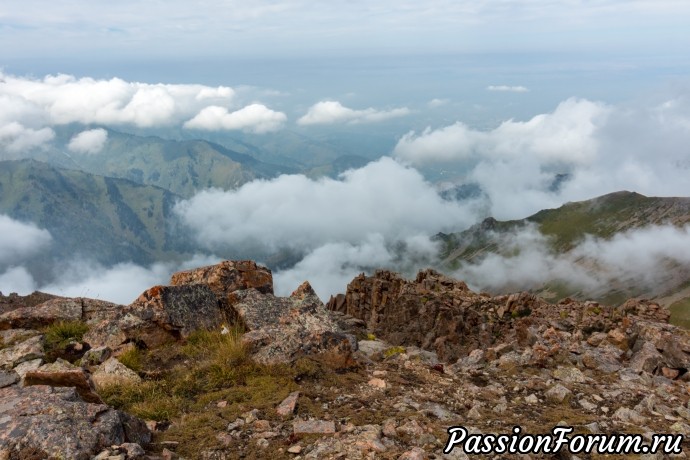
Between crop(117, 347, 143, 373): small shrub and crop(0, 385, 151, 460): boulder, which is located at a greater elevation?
crop(0, 385, 151, 460): boulder

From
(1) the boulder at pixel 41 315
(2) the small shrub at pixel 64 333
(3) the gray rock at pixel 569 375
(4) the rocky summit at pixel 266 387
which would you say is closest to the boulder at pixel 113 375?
(4) the rocky summit at pixel 266 387

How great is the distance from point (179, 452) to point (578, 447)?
807 centimetres

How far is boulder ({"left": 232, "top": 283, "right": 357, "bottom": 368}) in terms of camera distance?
1386 centimetres

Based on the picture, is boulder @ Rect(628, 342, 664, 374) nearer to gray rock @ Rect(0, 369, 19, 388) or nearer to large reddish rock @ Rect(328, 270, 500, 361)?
large reddish rock @ Rect(328, 270, 500, 361)

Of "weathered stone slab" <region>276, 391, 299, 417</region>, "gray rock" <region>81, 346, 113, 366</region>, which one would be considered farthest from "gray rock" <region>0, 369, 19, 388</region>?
"weathered stone slab" <region>276, 391, 299, 417</region>

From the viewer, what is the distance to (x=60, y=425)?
Result: 28.8 ft

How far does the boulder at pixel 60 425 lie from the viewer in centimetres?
828

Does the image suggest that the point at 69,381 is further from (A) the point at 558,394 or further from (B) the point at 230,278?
(A) the point at 558,394

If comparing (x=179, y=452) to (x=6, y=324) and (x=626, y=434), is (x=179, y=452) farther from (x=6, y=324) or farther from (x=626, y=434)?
(x=6, y=324)

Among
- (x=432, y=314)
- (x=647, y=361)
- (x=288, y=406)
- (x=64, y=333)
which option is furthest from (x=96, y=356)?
(x=432, y=314)

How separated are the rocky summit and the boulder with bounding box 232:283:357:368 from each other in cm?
5

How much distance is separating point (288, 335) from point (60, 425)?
22.2ft

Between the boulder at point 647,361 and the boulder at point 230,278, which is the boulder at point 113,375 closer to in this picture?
the boulder at point 230,278

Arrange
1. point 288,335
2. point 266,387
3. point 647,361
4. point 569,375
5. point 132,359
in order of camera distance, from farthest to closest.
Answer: point 647,361 → point 569,375 → point 288,335 → point 132,359 → point 266,387
